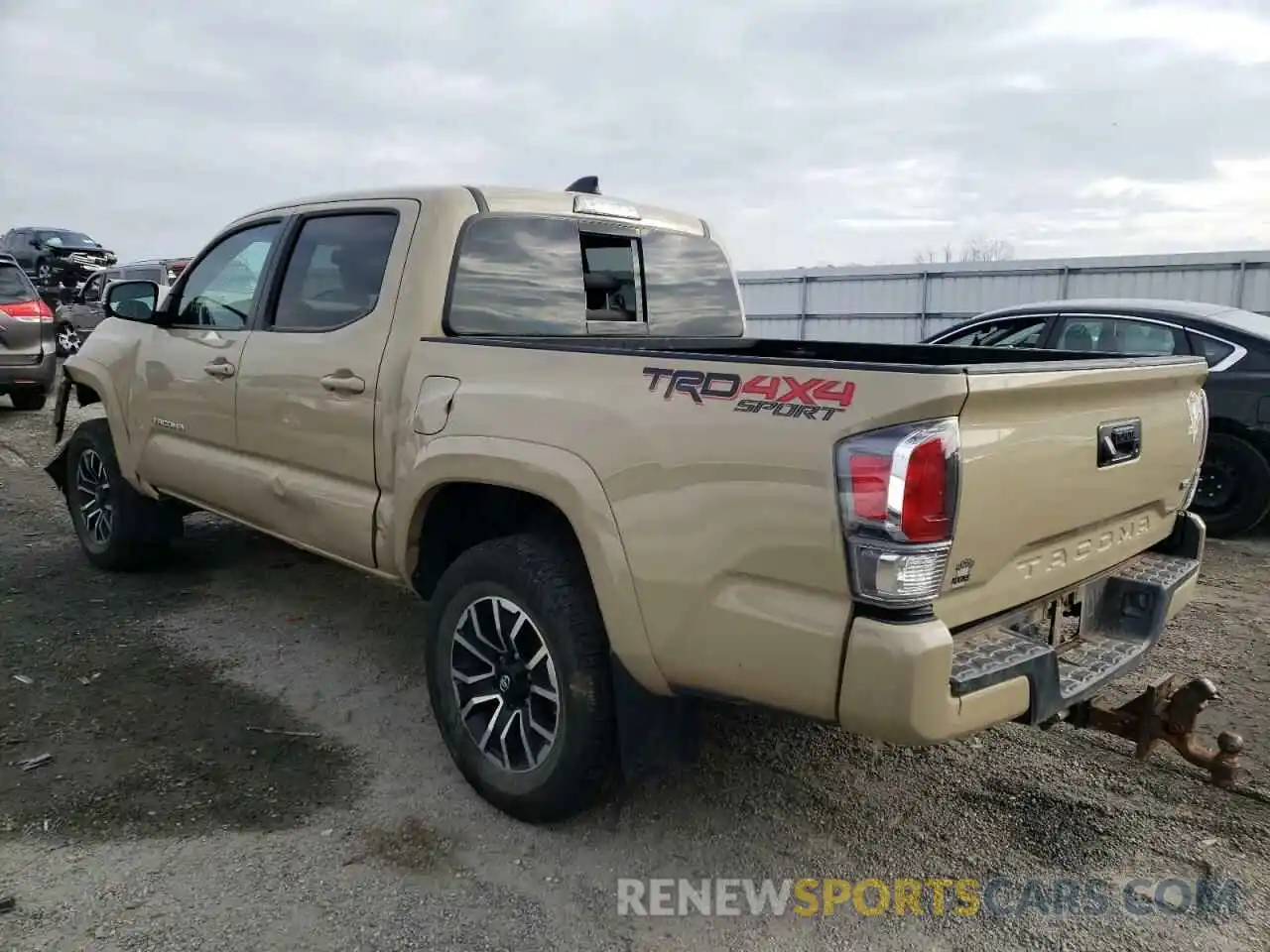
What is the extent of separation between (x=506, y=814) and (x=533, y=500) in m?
0.99

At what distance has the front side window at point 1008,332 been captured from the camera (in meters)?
7.69

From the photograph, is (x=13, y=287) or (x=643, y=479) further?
(x=13, y=287)

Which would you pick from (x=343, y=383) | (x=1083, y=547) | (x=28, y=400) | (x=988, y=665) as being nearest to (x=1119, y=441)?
(x=1083, y=547)

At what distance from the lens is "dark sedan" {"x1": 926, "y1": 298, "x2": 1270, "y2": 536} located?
6.63 metres

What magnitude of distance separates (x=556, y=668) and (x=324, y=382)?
1521 millimetres

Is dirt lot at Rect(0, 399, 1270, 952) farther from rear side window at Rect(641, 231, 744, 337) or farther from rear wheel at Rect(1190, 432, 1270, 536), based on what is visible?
rear wheel at Rect(1190, 432, 1270, 536)

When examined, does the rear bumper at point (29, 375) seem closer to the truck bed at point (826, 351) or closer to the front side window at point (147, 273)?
the front side window at point (147, 273)

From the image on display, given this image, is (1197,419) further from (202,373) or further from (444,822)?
(202,373)

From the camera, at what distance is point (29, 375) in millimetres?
10930

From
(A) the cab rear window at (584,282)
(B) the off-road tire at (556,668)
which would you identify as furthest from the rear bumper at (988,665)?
(A) the cab rear window at (584,282)

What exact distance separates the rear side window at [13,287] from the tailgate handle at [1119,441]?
1149 centimetres

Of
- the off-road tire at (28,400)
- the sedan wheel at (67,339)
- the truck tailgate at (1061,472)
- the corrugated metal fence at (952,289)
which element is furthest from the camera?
the sedan wheel at (67,339)

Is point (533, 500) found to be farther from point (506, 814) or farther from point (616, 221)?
point (616, 221)

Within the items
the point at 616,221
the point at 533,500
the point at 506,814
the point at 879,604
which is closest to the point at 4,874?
the point at 506,814
